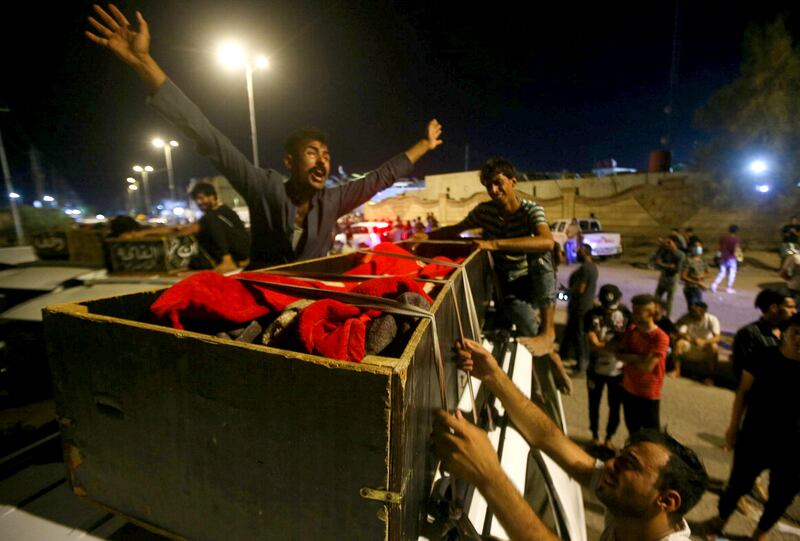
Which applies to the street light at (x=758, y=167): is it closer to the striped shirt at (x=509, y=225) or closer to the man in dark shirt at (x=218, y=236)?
the striped shirt at (x=509, y=225)

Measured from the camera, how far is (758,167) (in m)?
21.4

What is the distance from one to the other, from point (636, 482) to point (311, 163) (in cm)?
259

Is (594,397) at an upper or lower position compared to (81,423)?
lower

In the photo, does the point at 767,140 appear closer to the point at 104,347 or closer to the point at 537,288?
the point at 537,288

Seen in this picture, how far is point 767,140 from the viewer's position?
2114 centimetres

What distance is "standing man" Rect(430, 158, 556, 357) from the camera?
3.25 meters

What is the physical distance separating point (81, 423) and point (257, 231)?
1568 mm

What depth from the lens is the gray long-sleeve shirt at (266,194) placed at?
188 cm

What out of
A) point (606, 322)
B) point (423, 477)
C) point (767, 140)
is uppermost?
point (767, 140)

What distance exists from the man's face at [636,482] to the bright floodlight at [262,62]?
1393cm

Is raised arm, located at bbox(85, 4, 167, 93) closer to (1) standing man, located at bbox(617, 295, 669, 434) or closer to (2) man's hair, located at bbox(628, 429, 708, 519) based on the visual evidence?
(2) man's hair, located at bbox(628, 429, 708, 519)

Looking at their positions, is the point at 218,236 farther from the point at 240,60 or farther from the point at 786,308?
the point at 240,60

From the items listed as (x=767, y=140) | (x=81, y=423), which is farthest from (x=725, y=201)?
(x=81, y=423)

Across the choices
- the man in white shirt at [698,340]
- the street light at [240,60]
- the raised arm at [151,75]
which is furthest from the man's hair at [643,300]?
the street light at [240,60]
